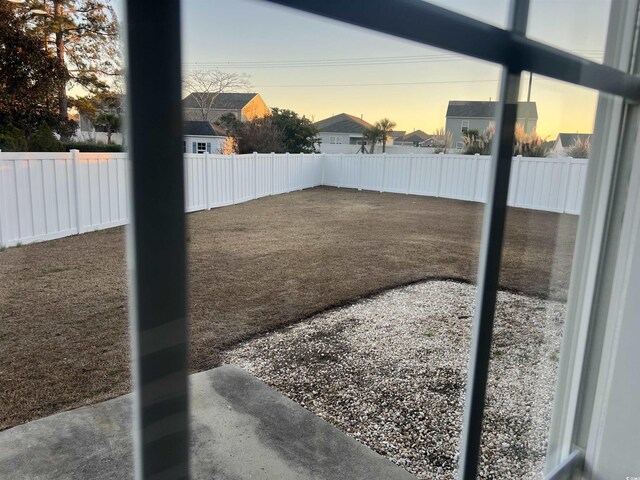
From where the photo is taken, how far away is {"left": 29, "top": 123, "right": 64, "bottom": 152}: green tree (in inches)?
23.9

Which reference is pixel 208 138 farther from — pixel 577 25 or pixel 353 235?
pixel 353 235

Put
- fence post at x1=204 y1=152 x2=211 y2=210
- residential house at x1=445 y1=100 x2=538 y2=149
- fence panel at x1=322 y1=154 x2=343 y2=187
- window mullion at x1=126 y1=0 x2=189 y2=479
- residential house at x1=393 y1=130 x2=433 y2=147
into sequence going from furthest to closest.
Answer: residential house at x1=393 y1=130 x2=433 y2=147 → fence panel at x1=322 y1=154 x2=343 y2=187 → residential house at x1=445 y1=100 x2=538 y2=149 → fence post at x1=204 y1=152 x2=211 y2=210 → window mullion at x1=126 y1=0 x2=189 y2=479

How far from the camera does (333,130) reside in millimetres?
1248

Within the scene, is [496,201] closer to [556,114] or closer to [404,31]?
[404,31]

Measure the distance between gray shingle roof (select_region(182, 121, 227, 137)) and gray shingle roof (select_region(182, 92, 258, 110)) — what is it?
0.02 m

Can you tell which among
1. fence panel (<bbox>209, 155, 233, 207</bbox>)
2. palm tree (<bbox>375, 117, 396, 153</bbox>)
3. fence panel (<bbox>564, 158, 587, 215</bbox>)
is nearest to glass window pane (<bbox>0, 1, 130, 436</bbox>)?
fence panel (<bbox>209, 155, 233, 207</bbox>)

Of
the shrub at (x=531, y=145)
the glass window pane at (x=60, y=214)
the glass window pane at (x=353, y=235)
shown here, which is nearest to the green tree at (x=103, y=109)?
the glass window pane at (x=60, y=214)

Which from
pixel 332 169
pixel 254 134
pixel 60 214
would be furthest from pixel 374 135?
pixel 60 214

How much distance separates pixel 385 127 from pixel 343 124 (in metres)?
0.27

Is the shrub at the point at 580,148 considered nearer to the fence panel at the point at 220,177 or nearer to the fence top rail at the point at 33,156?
the fence panel at the point at 220,177

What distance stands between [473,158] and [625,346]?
746mm

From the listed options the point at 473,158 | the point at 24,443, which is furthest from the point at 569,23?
the point at 24,443

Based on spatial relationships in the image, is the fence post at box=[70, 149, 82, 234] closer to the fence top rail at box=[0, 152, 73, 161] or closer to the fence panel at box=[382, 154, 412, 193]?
the fence top rail at box=[0, 152, 73, 161]

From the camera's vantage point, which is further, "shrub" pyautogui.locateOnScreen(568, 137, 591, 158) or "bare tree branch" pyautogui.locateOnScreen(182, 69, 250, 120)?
"shrub" pyautogui.locateOnScreen(568, 137, 591, 158)
